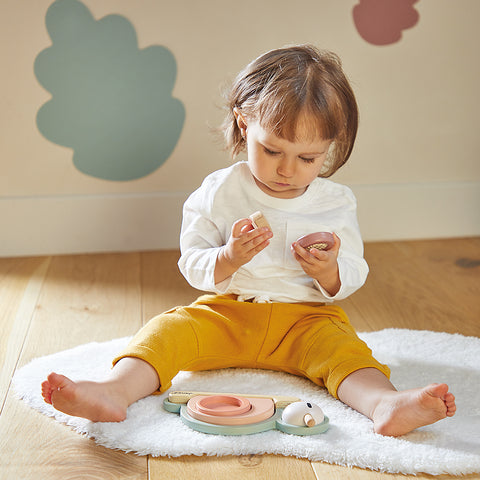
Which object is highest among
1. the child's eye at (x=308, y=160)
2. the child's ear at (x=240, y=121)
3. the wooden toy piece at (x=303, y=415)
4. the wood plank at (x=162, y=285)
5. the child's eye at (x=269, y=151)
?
the child's ear at (x=240, y=121)

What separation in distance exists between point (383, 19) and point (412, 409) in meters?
1.17

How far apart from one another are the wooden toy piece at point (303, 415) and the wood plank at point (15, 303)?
41 centimetres

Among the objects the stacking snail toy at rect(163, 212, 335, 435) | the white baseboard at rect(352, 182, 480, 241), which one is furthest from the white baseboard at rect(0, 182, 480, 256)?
the stacking snail toy at rect(163, 212, 335, 435)

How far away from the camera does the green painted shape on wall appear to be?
1691 millimetres

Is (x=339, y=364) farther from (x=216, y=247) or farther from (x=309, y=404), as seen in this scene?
(x=216, y=247)

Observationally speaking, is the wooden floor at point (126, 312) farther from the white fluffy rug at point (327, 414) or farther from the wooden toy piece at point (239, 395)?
the wooden toy piece at point (239, 395)

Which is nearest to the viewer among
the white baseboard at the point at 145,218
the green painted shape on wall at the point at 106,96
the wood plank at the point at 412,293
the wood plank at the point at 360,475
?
the wood plank at the point at 360,475

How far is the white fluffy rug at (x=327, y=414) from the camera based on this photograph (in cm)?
88

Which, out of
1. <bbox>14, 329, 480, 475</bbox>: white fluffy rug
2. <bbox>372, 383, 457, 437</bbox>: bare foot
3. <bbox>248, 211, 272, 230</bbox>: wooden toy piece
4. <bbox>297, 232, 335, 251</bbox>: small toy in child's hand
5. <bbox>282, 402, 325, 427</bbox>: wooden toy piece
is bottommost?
<bbox>14, 329, 480, 475</bbox>: white fluffy rug

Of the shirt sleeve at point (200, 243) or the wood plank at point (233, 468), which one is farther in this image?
the shirt sleeve at point (200, 243)

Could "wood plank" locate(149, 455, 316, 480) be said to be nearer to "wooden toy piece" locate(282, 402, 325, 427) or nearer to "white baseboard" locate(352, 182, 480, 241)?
"wooden toy piece" locate(282, 402, 325, 427)

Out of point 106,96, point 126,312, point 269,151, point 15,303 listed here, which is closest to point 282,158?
point 269,151

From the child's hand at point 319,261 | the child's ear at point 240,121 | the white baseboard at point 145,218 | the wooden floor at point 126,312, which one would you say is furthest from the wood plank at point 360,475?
the white baseboard at point 145,218

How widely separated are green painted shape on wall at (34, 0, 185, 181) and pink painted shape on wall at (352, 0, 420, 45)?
481 millimetres
